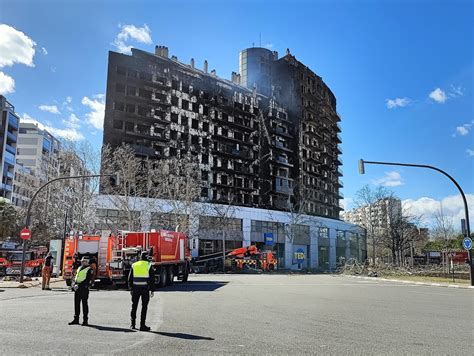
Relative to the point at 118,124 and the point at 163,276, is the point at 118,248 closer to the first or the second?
the point at 163,276

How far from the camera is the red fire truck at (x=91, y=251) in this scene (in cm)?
2164

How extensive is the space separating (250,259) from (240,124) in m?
37.9

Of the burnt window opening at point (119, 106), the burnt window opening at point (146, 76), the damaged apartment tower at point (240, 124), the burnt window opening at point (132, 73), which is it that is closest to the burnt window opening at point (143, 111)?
the damaged apartment tower at point (240, 124)

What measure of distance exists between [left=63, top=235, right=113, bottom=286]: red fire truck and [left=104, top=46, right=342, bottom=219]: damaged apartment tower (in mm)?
43382

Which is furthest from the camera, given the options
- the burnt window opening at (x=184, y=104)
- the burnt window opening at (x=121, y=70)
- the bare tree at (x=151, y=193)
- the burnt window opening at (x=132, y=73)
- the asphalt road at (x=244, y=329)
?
the burnt window opening at (x=184, y=104)

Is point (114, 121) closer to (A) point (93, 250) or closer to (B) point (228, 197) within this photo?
(B) point (228, 197)

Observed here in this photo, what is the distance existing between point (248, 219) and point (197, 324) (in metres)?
54.5

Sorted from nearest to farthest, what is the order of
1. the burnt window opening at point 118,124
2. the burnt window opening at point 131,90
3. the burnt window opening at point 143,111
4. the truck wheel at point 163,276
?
1. the truck wheel at point 163,276
2. the burnt window opening at point 118,124
3. the burnt window opening at point 131,90
4. the burnt window opening at point 143,111

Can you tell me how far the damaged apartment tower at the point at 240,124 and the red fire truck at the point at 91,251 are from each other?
43.4 m

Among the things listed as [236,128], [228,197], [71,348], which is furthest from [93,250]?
[236,128]

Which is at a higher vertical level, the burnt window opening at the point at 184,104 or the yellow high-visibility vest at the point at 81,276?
the burnt window opening at the point at 184,104

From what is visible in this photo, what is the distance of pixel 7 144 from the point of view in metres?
76.1

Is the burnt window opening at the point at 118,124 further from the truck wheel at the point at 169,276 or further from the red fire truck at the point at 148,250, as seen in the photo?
the truck wheel at the point at 169,276

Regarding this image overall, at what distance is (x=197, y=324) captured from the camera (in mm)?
10055
